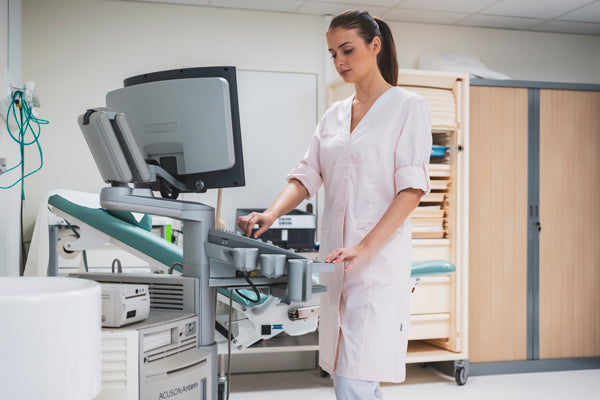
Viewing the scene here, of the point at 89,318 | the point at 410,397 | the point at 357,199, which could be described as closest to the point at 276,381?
the point at 410,397

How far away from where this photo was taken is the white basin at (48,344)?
2.81ft

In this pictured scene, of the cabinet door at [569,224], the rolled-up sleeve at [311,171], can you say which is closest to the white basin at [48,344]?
the rolled-up sleeve at [311,171]

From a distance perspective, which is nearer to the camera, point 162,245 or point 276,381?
point 162,245

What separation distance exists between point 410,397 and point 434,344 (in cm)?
53

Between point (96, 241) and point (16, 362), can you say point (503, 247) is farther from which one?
point (16, 362)

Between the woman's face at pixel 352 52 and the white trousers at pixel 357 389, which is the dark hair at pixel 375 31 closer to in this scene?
the woman's face at pixel 352 52

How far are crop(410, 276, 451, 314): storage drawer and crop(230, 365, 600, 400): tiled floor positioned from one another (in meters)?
0.46

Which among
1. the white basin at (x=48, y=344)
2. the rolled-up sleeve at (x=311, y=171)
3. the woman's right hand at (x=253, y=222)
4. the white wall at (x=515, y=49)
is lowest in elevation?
the white basin at (x=48, y=344)

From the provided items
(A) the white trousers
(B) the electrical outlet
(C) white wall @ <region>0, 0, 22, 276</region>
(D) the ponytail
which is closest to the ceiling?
(C) white wall @ <region>0, 0, 22, 276</region>

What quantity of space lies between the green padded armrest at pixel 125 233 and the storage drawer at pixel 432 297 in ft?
6.75

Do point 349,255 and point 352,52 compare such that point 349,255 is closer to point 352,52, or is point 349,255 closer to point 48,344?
point 352,52

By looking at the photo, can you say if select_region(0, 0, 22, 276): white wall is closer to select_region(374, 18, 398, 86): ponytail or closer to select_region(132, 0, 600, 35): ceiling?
select_region(132, 0, 600, 35): ceiling

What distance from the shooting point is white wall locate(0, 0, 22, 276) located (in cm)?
290

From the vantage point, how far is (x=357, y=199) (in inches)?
65.9
